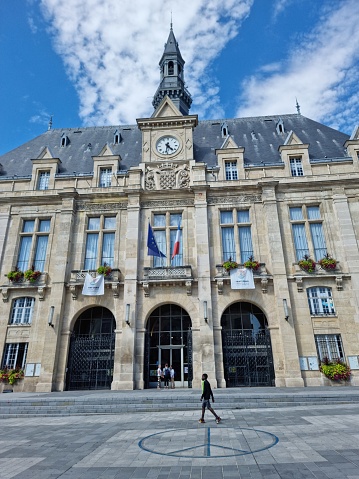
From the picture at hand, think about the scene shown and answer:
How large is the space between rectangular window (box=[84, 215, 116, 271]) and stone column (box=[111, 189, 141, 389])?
1.60 metres

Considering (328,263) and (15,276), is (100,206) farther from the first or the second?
(328,263)

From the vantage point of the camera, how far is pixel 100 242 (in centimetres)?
2486

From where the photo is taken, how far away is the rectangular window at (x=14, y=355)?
22234 millimetres

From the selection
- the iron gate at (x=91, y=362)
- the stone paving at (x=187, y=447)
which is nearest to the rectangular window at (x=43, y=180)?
the iron gate at (x=91, y=362)

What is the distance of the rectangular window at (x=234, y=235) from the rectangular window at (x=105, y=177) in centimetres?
972

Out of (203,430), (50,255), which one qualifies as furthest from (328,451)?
(50,255)

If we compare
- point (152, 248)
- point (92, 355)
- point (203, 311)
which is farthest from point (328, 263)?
point (92, 355)

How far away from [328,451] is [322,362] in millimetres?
15274

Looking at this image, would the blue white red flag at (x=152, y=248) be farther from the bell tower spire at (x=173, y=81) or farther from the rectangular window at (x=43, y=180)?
the bell tower spire at (x=173, y=81)

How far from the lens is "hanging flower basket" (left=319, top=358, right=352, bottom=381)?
20.1m

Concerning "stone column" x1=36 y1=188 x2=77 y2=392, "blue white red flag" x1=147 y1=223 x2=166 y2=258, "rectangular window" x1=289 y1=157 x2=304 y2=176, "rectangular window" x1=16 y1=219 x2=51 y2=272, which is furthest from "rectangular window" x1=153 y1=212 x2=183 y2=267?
"rectangular window" x1=289 y1=157 x2=304 y2=176

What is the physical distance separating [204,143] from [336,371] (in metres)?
21.2

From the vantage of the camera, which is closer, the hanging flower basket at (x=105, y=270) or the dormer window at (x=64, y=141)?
the hanging flower basket at (x=105, y=270)

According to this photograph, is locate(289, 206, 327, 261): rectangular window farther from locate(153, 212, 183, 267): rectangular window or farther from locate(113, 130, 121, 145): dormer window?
locate(113, 130, 121, 145): dormer window
